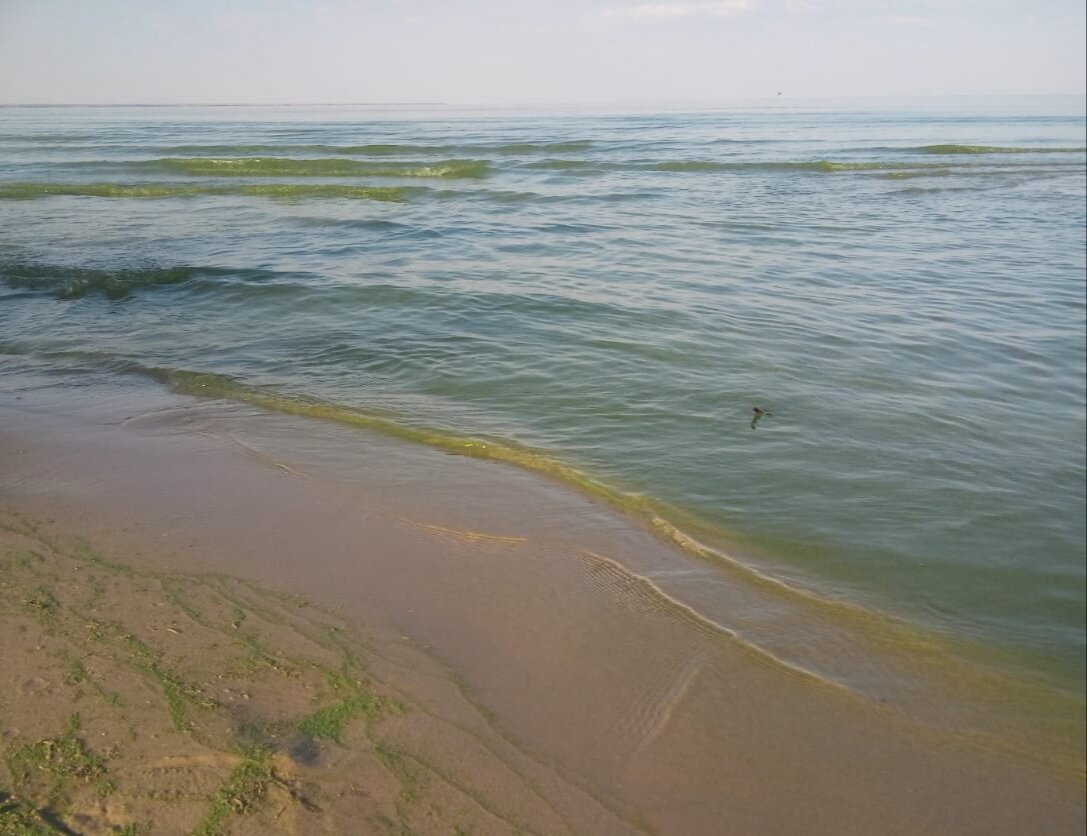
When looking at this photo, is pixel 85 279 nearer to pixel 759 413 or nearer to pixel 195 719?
pixel 759 413

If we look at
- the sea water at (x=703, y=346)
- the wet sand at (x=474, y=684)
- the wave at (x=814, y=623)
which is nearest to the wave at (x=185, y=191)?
the sea water at (x=703, y=346)

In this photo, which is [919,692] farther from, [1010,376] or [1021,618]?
[1010,376]

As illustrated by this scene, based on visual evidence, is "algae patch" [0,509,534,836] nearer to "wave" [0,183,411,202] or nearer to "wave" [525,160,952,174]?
"wave" [0,183,411,202]

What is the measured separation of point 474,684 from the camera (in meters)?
3.20

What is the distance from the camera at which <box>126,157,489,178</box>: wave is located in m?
25.7

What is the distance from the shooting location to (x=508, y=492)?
16.3ft

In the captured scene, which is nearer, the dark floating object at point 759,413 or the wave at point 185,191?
the dark floating object at point 759,413

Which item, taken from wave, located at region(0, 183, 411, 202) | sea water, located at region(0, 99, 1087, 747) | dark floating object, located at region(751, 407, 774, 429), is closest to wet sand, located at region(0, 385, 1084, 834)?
sea water, located at region(0, 99, 1087, 747)

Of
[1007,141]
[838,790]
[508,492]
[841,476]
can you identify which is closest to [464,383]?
[508,492]

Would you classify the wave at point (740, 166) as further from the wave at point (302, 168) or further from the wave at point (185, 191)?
the wave at point (185, 191)

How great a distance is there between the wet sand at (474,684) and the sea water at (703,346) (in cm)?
77

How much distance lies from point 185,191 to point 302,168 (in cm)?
656

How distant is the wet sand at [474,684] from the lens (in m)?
2.63

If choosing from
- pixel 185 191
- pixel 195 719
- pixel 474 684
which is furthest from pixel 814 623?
pixel 185 191
